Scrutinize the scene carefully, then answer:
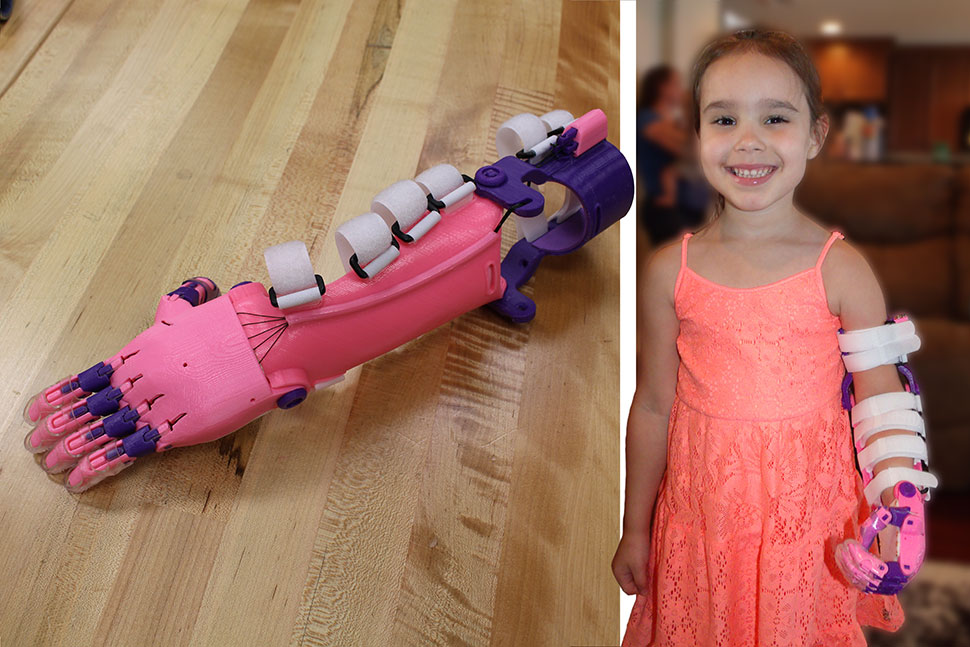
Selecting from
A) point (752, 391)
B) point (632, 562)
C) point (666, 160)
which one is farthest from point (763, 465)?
point (666, 160)

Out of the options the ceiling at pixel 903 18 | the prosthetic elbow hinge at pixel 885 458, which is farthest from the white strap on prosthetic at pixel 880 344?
the ceiling at pixel 903 18

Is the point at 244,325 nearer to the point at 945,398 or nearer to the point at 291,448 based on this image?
the point at 291,448

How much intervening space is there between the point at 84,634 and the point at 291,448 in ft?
0.85

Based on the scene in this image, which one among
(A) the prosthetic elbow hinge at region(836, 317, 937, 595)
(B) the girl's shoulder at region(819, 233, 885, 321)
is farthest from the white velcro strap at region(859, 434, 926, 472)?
(B) the girl's shoulder at region(819, 233, 885, 321)

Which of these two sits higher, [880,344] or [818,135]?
[818,135]

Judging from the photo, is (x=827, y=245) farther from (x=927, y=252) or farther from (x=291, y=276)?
(x=291, y=276)

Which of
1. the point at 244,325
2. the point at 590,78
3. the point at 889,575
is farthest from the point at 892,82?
the point at 590,78

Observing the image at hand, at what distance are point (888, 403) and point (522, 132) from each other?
1.59 feet

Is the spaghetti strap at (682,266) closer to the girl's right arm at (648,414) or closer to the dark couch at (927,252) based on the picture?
the girl's right arm at (648,414)

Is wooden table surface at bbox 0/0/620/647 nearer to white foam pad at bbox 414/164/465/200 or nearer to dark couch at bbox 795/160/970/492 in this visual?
white foam pad at bbox 414/164/465/200

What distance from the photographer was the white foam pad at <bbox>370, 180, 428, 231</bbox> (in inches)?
37.2

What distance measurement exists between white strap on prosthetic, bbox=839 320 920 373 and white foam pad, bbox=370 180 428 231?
16.1 inches

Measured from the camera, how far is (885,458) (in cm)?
82

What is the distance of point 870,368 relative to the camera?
0.83 meters
